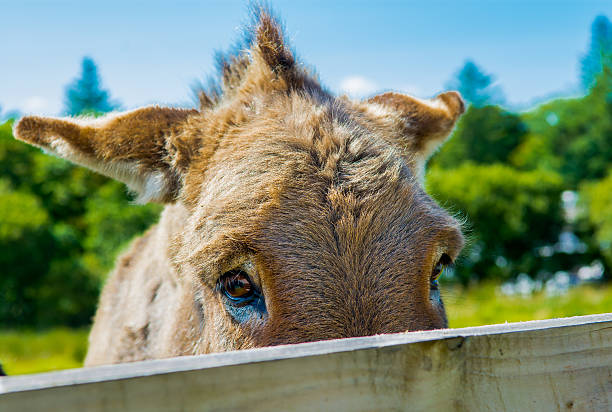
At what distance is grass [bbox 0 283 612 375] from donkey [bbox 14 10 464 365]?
46.8ft

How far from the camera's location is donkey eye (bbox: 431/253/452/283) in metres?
2.84

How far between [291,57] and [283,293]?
1849 millimetres

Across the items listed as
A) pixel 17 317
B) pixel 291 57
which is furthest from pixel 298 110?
pixel 17 317

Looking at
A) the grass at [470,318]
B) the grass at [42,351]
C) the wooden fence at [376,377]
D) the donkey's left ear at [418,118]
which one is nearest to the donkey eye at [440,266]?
the donkey's left ear at [418,118]

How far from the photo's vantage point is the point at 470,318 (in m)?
21.5

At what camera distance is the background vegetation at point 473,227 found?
78.2ft

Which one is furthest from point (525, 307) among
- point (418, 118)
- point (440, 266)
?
point (440, 266)

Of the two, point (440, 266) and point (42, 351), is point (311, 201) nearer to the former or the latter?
point (440, 266)

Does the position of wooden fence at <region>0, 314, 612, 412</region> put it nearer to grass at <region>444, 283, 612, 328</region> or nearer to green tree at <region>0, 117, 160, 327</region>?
grass at <region>444, 283, 612, 328</region>

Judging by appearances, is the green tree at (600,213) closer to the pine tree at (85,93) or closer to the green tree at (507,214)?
the green tree at (507,214)

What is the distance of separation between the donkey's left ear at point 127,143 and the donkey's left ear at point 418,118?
4.54 feet

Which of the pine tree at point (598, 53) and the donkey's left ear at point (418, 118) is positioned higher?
the pine tree at point (598, 53)

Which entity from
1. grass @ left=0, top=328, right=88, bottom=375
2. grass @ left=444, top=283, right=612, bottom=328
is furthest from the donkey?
grass @ left=444, top=283, right=612, bottom=328

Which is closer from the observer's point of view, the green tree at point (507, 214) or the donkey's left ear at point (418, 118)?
the donkey's left ear at point (418, 118)
